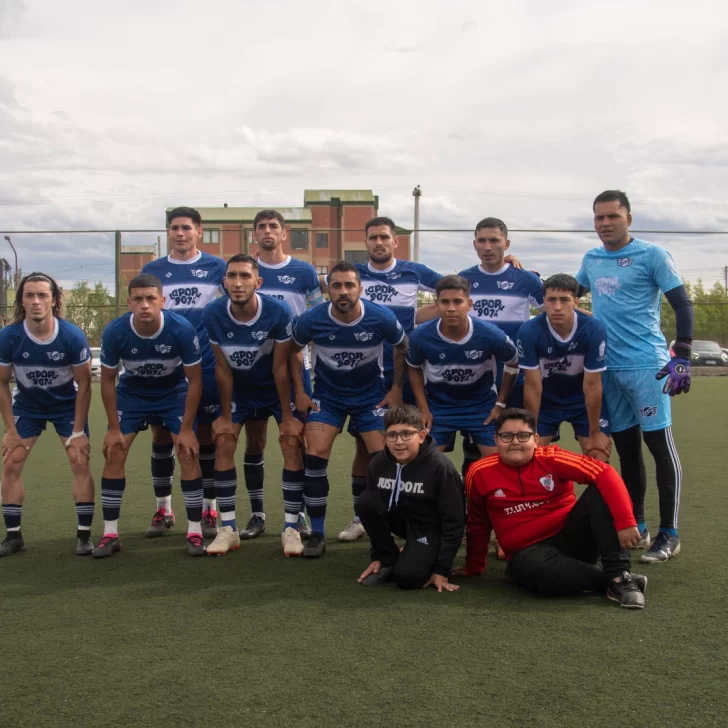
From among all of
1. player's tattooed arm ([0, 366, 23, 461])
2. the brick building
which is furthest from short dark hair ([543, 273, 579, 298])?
the brick building

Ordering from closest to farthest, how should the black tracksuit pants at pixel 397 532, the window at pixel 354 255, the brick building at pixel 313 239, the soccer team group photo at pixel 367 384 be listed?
the black tracksuit pants at pixel 397 532
the soccer team group photo at pixel 367 384
the brick building at pixel 313 239
the window at pixel 354 255

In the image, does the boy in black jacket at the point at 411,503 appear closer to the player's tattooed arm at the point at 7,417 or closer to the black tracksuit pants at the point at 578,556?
the black tracksuit pants at the point at 578,556

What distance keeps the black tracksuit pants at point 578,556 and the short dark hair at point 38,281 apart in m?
3.28

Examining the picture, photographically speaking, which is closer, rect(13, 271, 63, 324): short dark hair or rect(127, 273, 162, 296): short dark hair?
rect(127, 273, 162, 296): short dark hair

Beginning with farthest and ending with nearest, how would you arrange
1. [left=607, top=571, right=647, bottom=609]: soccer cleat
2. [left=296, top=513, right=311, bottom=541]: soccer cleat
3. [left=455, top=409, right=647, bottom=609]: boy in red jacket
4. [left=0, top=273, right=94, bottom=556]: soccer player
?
[left=296, top=513, right=311, bottom=541]: soccer cleat, [left=0, top=273, right=94, bottom=556]: soccer player, [left=455, top=409, right=647, bottom=609]: boy in red jacket, [left=607, top=571, right=647, bottom=609]: soccer cleat

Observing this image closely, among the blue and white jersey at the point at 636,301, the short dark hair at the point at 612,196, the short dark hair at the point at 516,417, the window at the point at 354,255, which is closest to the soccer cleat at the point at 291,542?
the short dark hair at the point at 516,417

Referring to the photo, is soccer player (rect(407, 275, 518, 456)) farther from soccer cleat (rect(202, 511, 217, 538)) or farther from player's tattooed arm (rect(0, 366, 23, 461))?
player's tattooed arm (rect(0, 366, 23, 461))

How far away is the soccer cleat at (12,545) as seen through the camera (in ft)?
16.6

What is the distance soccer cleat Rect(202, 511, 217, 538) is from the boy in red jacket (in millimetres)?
2095

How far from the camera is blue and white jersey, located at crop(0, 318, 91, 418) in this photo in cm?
515

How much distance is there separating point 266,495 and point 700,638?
4.22m

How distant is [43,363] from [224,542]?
1595 millimetres

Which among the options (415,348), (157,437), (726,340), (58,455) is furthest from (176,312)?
(726,340)

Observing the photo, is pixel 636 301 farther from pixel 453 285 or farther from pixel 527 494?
pixel 527 494
